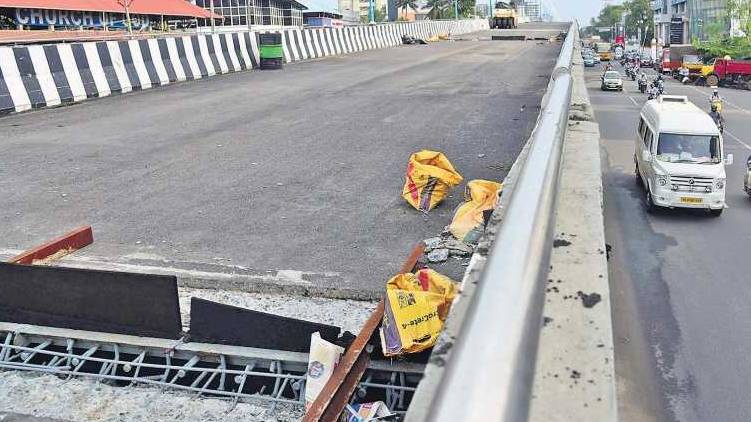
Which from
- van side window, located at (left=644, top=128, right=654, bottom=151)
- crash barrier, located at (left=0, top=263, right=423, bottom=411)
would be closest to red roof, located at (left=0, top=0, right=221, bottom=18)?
van side window, located at (left=644, top=128, right=654, bottom=151)

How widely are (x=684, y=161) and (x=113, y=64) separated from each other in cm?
1552

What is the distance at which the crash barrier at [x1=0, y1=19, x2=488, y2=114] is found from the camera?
17.2 m

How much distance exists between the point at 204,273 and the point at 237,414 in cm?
251

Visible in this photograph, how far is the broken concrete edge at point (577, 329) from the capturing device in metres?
2.78

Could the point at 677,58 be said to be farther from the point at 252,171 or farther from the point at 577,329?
the point at 577,329

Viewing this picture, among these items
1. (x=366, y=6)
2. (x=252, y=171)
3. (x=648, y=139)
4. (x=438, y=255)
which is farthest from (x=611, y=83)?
(x=366, y=6)

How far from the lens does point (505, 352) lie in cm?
196

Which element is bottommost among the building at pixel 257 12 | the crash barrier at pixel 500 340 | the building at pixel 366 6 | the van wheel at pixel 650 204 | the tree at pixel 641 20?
the tree at pixel 641 20

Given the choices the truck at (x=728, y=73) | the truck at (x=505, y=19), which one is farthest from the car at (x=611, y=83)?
the truck at (x=505, y=19)

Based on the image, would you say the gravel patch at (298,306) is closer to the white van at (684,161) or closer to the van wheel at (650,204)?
the white van at (684,161)

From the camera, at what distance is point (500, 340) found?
6.55 ft

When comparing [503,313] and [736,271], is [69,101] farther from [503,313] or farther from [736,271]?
[503,313]

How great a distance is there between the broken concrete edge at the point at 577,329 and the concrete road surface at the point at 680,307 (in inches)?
98.8

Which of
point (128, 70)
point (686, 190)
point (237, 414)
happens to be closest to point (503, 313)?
point (237, 414)
